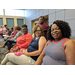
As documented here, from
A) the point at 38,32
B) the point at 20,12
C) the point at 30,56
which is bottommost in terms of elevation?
the point at 30,56

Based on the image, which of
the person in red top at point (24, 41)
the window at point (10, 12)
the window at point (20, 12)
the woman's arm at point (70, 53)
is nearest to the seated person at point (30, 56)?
the woman's arm at point (70, 53)

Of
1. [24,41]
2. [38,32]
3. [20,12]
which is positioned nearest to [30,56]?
[38,32]

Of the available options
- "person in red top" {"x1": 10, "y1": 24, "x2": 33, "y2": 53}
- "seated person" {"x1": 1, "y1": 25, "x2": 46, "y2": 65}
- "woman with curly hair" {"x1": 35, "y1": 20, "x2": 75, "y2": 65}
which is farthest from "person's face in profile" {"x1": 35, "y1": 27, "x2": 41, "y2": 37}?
"person in red top" {"x1": 10, "y1": 24, "x2": 33, "y2": 53}

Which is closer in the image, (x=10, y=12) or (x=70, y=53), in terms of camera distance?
(x=70, y=53)

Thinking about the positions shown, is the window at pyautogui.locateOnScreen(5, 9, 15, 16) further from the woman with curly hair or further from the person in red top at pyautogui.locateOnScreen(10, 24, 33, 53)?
the woman with curly hair

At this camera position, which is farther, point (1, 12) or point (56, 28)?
point (1, 12)

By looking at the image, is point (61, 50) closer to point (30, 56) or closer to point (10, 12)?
point (30, 56)

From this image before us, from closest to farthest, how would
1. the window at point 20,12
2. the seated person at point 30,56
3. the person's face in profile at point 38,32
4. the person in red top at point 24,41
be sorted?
the seated person at point 30,56, the person's face in profile at point 38,32, the person in red top at point 24,41, the window at point 20,12

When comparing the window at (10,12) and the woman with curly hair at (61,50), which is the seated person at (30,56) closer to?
the woman with curly hair at (61,50)
